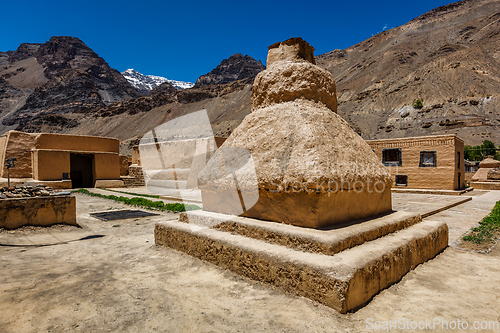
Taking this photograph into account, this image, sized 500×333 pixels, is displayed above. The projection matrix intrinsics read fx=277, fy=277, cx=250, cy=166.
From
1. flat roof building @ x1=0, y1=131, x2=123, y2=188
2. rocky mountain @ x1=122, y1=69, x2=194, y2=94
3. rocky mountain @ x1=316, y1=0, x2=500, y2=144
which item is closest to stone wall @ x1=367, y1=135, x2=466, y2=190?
flat roof building @ x1=0, y1=131, x2=123, y2=188

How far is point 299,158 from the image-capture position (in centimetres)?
278

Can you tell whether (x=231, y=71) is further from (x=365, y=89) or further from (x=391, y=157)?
(x=391, y=157)

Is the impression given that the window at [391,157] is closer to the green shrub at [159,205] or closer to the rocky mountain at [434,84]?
the green shrub at [159,205]

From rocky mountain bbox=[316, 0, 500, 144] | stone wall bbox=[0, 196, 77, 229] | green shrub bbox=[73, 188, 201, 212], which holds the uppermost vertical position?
rocky mountain bbox=[316, 0, 500, 144]

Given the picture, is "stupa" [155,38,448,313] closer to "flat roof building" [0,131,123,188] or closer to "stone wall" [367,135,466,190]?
"stone wall" [367,135,466,190]

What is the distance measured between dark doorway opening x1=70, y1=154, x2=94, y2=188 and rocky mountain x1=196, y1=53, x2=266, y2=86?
83.2 metres

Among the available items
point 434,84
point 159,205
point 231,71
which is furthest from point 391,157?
point 231,71

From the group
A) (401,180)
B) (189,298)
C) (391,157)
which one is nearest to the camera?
(189,298)

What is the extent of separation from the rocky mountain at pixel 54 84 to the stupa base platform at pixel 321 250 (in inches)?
2936

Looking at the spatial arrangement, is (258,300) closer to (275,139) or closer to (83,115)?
(275,139)

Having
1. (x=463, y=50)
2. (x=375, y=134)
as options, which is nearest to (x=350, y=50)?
(x=463, y=50)

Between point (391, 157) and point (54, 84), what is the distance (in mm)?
89901

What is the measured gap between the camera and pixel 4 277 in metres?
2.78

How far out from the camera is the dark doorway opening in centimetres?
1661
